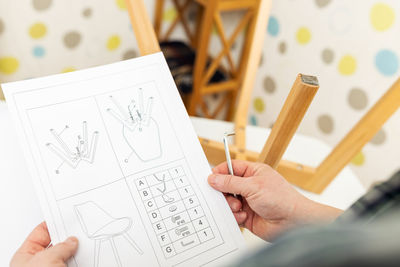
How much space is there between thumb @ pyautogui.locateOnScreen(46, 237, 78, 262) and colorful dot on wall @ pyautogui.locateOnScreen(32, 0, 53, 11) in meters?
0.89

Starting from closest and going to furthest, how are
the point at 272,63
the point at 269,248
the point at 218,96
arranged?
1. the point at 269,248
2. the point at 272,63
3. the point at 218,96

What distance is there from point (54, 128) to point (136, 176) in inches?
5.6

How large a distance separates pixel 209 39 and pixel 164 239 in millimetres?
1077

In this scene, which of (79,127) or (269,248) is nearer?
(269,248)

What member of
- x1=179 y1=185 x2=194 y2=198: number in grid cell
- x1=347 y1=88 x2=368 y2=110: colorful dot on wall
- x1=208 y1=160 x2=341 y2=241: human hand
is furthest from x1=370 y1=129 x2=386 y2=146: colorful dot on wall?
x1=179 y1=185 x2=194 y2=198: number in grid cell

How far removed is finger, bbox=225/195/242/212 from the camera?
0.54m

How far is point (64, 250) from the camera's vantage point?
0.39m

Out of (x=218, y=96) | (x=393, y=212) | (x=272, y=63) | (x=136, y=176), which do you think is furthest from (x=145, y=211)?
(x=218, y=96)

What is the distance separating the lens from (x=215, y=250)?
0.47 metres

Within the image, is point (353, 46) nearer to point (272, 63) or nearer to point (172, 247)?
point (272, 63)

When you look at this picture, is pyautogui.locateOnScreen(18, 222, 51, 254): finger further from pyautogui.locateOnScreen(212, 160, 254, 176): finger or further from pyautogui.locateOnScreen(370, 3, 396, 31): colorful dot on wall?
pyautogui.locateOnScreen(370, 3, 396, 31): colorful dot on wall

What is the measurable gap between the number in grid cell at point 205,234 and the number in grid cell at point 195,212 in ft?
0.08

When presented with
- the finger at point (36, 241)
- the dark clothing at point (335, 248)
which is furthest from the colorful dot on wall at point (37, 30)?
the dark clothing at point (335, 248)

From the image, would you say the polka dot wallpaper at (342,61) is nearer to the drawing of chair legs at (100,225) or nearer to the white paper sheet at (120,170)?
the white paper sheet at (120,170)
